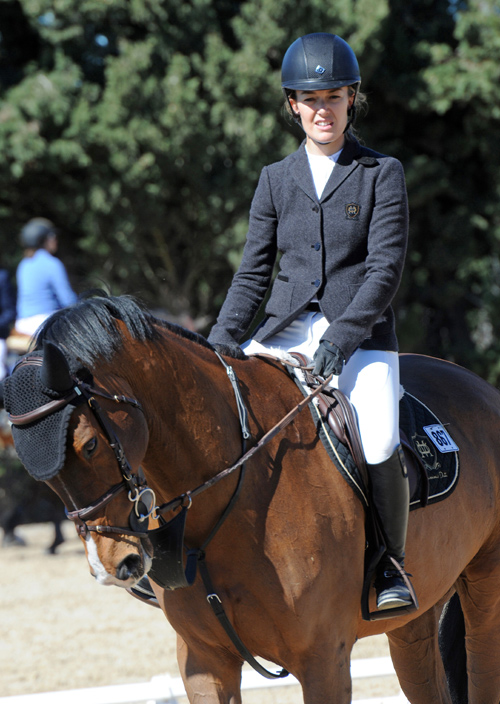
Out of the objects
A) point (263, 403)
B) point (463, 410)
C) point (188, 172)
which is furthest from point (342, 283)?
point (188, 172)

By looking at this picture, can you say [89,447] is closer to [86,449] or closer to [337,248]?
[86,449]

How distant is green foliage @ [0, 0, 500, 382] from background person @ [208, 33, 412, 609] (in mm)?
6793

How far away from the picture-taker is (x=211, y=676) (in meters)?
2.58

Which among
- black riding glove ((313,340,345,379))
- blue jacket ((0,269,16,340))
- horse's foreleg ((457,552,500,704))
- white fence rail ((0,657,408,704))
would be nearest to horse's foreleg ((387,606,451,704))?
horse's foreleg ((457,552,500,704))

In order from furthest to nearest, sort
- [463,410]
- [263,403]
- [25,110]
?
[25,110] < [463,410] < [263,403]

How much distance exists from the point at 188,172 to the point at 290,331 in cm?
779

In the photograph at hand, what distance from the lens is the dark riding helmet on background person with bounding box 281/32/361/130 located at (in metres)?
2.74

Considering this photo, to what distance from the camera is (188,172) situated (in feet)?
34.0

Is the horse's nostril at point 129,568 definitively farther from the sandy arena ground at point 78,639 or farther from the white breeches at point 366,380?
the sandy arena ground at point 78,639

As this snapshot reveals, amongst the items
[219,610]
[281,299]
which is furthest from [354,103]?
[219,610]

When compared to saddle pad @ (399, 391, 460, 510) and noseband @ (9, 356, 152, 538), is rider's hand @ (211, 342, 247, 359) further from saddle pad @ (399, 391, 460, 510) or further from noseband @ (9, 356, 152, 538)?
saddle pad @ (399, 391, 460, 510)

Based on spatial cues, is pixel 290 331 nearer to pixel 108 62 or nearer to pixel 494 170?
pixel 108 62

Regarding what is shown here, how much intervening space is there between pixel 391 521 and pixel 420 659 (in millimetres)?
1224

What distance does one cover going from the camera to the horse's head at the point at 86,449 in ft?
6.53
